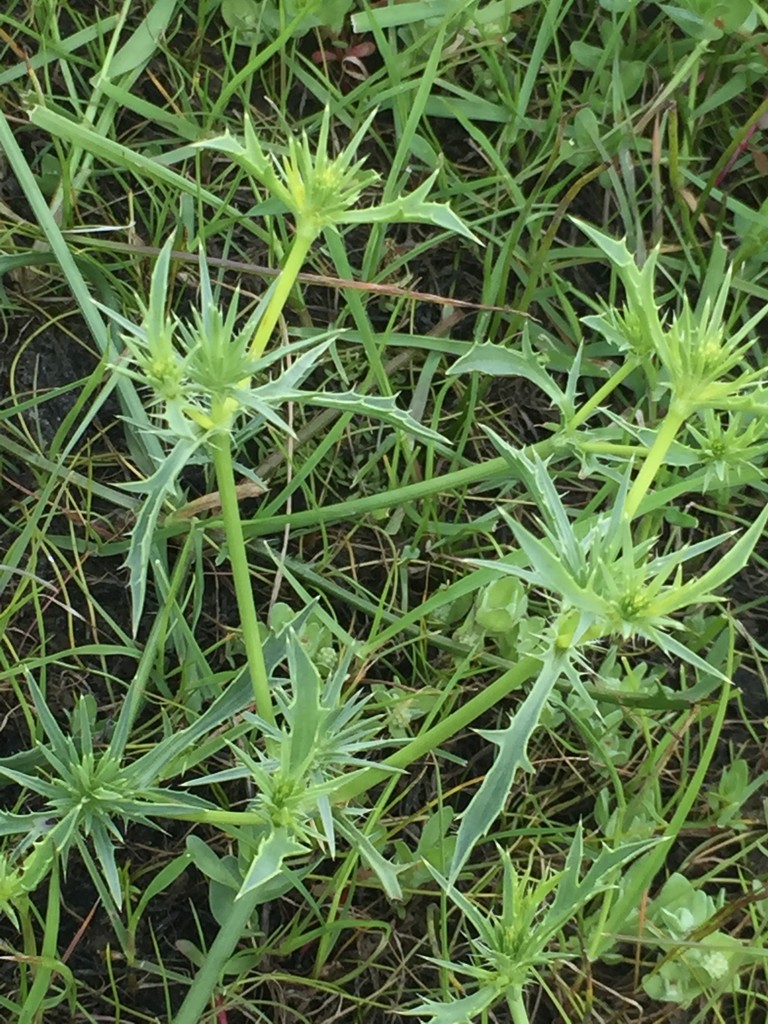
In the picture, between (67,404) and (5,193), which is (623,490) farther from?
(5,193)

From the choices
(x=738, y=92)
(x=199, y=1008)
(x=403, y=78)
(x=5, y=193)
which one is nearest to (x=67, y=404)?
(x=5, y=193)

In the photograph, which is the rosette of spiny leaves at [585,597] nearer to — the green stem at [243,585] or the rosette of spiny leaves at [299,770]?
the rosette of spiny leaves at [299,770]

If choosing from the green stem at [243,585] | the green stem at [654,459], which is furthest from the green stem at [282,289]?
the green stem at [654,459]

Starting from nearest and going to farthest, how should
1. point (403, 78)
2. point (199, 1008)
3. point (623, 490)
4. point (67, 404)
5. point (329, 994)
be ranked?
point (623, 490) → point (199, 1008) → point (329, 994) → point (67, 404) → point (403, 78)

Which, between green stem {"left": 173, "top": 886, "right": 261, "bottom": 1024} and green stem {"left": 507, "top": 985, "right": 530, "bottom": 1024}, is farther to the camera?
green stem {"left": 173, "top": 886, "right": 261, "bottom": 1024}

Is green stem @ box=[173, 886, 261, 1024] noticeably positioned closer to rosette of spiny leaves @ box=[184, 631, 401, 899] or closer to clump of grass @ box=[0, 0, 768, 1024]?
clump of grass @ box=[0, 0, 768, 1024]

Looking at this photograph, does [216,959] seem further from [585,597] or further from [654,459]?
[654,459]

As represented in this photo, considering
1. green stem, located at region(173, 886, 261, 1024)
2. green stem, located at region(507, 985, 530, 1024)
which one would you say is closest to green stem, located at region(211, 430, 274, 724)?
green stem, located at region(173, 886, 261, 1024)
